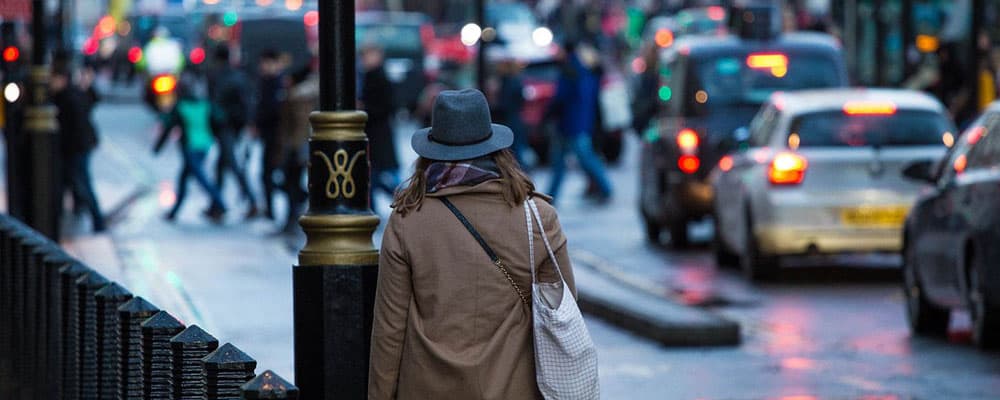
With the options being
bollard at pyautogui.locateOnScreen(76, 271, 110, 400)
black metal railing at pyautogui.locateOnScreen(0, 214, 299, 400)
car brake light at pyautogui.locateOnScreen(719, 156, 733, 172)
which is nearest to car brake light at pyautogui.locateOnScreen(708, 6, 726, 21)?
car brake light at pyautogui.locateOnScreen(719, 156, 733, 172)

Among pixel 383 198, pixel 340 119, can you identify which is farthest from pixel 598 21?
pixel 340 119

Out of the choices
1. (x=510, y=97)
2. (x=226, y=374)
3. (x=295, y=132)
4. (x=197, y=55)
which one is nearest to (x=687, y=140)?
(x=295, y=132)

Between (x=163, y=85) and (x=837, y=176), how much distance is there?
42.9 feet

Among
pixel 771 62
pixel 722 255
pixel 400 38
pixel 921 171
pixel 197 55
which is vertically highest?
pixel 921 171

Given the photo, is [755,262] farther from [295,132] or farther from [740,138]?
[295,132]

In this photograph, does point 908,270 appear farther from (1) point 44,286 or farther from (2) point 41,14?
(2) point 41,14

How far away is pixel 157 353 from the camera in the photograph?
21.1 ft

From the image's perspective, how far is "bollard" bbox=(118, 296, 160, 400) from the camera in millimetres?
6969

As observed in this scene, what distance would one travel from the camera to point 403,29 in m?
45.9

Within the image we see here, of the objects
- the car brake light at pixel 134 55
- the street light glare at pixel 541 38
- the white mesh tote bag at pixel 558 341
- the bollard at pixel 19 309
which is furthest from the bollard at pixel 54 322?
the car brake light at pixel 134 55

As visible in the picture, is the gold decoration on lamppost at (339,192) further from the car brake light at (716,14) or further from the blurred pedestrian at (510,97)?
the car brake light at (716,14)

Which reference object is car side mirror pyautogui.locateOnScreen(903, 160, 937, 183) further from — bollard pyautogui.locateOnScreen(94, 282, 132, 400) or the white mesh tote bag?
the white mesh tote bag

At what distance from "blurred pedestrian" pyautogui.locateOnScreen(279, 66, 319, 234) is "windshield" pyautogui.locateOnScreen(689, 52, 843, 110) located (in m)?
3.33

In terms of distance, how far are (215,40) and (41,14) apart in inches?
1169
